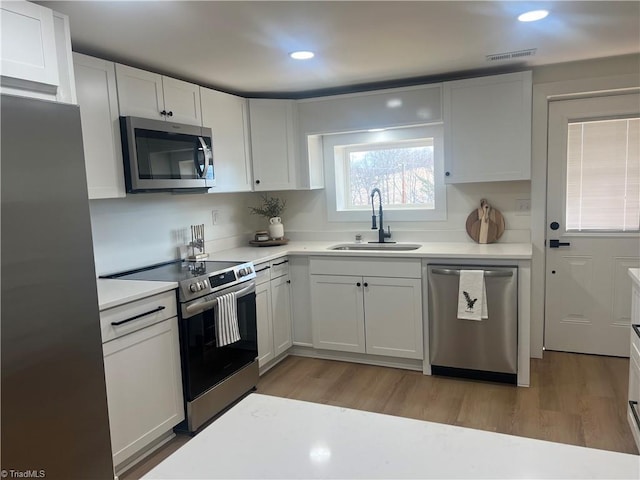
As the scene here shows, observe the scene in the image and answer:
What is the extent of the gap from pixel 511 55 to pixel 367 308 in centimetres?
205

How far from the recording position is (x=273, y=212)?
432 cm

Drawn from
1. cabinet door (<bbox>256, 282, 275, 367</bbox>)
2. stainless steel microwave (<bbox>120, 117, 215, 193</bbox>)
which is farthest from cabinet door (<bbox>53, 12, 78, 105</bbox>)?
cabinet door (<bbox>256, 282, 275, 367</bbox>)

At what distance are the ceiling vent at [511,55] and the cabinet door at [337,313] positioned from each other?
1828 mm

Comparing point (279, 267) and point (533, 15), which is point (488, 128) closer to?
point (533, 15)

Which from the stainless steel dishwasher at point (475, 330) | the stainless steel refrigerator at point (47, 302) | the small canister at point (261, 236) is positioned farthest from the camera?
the small canister at point (261, 236)

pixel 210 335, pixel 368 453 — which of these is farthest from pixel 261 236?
pixel 368 453

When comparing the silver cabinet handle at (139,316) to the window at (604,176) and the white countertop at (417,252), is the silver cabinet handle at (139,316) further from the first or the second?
the window at (604,176)

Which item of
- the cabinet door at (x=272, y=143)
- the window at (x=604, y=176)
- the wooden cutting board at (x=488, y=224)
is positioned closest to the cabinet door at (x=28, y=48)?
the cabinet door at (x=272, y=143)

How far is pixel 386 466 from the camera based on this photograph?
84 centimetres

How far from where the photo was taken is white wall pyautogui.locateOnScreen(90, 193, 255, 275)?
9.23 feet

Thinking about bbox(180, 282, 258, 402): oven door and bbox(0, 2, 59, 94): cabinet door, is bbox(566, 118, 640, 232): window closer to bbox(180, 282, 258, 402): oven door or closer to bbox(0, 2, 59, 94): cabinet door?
bbox(180, 282, 258, 402): oven door

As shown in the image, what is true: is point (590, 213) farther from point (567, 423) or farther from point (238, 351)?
point (238, 351)

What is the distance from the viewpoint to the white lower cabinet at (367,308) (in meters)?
3.36

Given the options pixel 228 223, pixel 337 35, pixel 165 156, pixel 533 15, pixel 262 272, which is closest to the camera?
pixel 533 15
